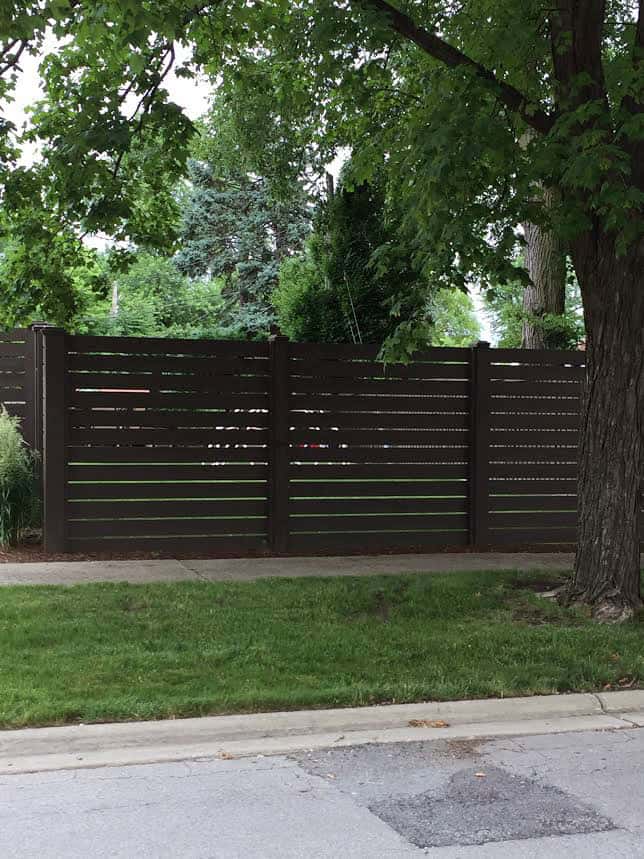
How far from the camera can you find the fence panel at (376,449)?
10742 mm

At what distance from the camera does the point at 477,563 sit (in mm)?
10297

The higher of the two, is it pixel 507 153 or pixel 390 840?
pixel 507 153

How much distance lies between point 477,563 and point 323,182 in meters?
17.7

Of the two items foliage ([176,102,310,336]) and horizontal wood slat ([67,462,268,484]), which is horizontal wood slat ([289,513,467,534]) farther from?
foliage ([176,102,310,336])

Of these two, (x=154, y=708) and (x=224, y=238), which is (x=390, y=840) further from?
(x=224, y=238)

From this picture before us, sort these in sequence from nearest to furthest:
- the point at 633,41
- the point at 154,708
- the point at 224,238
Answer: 1. the point at 154,708
2. the point at 633,41
3. the point at 224,238

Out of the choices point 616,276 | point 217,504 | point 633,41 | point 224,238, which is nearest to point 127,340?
point 217,504

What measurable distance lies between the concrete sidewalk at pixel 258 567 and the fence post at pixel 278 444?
0.48 meters

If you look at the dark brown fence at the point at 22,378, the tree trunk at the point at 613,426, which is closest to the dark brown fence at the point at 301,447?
the dark brown fence at the point at 22,378

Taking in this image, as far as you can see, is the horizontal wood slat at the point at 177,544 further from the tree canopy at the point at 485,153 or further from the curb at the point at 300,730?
the curb at the point at 300,730

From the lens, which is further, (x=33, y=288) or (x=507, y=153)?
(x=33, y=288)

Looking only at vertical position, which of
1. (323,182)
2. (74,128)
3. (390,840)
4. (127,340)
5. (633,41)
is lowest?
(390,840)

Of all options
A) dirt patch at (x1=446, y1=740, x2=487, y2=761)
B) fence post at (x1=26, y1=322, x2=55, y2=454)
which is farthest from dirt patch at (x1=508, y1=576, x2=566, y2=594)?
fence post at (x1=26, y1=322, x2=55, y2=454)

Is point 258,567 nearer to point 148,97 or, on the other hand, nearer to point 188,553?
point 188,553
